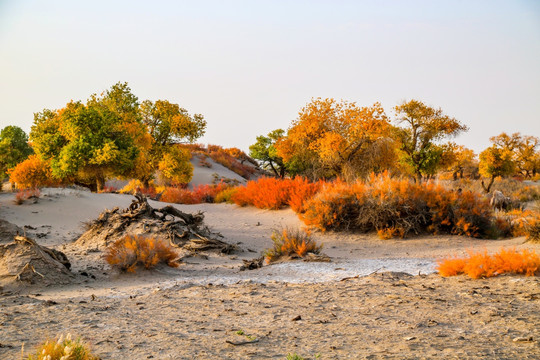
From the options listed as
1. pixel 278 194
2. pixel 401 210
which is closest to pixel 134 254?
pixel 401 210

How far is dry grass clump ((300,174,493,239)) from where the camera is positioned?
44.8ft

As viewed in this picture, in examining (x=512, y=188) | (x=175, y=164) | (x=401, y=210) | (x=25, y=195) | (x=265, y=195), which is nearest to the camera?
(x=401, y=210)

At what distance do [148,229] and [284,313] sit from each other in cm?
714

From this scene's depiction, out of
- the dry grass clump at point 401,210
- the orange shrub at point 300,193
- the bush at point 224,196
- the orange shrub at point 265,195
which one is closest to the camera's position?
the dry grass clump at point 401,210

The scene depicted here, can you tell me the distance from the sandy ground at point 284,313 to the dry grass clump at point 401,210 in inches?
177

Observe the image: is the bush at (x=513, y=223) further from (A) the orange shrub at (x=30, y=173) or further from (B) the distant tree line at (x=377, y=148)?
(A) the orange shrub at (x=30, y=173)

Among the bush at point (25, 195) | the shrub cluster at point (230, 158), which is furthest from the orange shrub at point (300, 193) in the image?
the shrub cluster at point (230, 158)

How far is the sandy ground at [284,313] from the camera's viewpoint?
3906 mm

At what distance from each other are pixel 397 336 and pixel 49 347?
287 centimetres

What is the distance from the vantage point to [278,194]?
719 inches

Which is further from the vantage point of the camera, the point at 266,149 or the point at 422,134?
the point at 266,149

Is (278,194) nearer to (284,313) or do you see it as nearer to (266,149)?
(284,313)

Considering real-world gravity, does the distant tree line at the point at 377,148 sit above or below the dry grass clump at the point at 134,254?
above

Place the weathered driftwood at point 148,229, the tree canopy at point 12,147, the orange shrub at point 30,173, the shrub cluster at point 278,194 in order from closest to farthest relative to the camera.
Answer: the weathered driftwood at point 148,229 → the shrub cluster at point 278,194 → the orange shrub at point 30,173 → the tree canopy at point 12,147
